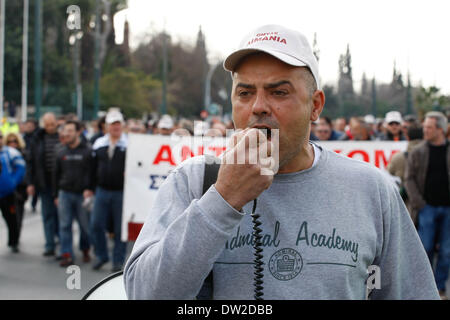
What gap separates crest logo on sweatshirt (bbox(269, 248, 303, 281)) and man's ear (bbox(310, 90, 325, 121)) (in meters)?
0.45

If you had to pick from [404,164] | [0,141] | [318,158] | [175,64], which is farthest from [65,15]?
[318,158]

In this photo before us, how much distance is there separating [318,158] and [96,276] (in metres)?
5.99

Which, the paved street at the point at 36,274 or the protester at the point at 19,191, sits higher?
the protester at the point at 19,191

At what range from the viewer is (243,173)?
4.47 feet

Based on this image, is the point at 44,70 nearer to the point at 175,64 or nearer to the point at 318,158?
the point at 175,64

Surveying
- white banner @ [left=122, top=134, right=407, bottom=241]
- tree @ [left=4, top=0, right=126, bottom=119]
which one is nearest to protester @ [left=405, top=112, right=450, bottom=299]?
white banner @ [left=122, top=134, right=407, bottom=241]

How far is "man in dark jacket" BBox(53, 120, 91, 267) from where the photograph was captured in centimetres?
815

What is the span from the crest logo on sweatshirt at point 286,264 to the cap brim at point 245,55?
51cm

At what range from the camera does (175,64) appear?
57.8 m

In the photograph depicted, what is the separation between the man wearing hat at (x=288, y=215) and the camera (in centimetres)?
145

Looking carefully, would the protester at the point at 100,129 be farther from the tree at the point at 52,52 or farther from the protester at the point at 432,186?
the tree at the point at 52,52

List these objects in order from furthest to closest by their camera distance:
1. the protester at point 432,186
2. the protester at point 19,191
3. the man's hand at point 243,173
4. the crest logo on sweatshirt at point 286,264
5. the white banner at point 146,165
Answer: the protester at point 19,191
the white banner at point 146,165
the protester at point 432,186
the crest logo on sweatshirt at point 286,264
the man's hand at point 243,173

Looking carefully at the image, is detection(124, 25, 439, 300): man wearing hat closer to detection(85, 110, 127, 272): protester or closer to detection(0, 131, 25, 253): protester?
detection(85, 110, 127, 272): protester

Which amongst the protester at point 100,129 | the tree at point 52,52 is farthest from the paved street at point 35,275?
the tree at point 52,52
